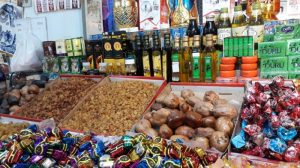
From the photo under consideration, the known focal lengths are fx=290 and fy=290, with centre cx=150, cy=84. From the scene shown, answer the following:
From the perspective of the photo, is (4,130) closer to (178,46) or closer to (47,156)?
(47,156)

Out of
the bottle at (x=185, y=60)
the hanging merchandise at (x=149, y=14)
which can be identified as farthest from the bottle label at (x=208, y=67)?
the hanging merchandise at (x=149, y=14)

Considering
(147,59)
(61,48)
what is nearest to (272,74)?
(147,59)

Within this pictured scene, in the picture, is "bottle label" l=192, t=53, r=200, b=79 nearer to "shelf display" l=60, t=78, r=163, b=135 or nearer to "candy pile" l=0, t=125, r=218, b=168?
"shelf display" l=60, t=78, r=163, b=135

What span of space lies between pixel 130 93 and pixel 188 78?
0.47 metres

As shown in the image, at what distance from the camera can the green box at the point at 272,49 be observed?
1799 millimetres

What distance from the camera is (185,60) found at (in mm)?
2107

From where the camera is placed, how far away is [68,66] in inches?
107

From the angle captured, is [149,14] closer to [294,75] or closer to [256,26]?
[256,26]

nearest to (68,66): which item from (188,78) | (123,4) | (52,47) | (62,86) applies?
(52,47)

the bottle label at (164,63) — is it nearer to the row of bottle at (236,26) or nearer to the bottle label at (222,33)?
the row of bottle at (236,26)

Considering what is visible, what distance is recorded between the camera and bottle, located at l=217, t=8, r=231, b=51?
2.04m

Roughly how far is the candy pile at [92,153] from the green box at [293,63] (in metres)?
0.91

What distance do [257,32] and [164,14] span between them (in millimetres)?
857

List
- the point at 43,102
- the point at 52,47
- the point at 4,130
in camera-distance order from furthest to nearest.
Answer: the point at 52,47, the point at 43,102, the point at 4,130
